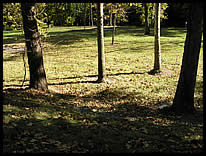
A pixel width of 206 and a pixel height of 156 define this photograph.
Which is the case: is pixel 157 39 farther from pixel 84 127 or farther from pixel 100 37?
pixel 84 127

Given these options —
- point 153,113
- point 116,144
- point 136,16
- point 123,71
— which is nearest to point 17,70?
point 123,71

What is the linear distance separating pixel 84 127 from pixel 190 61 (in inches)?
160

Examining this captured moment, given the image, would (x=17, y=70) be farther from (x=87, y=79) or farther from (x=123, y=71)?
(x=123, y=71)

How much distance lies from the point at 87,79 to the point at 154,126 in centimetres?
694

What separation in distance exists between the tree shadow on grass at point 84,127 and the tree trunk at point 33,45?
1.85 ft

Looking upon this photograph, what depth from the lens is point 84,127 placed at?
6586 mm

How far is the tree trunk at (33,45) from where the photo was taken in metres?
8.98

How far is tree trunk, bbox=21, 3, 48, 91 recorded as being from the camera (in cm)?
898

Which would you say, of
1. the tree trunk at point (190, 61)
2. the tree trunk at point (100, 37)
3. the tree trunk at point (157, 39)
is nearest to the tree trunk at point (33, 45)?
the tree trunk at point (100, 37)

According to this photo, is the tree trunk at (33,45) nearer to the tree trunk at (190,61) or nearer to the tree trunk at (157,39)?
A: the tree trunk at (190,61)

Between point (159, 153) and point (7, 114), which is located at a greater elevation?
point (7, 114)

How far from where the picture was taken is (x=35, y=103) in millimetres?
8039

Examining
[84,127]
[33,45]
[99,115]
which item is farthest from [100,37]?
[84,127]

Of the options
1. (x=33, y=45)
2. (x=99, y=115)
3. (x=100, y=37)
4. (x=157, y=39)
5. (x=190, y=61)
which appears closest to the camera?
(x=190, y=61)
